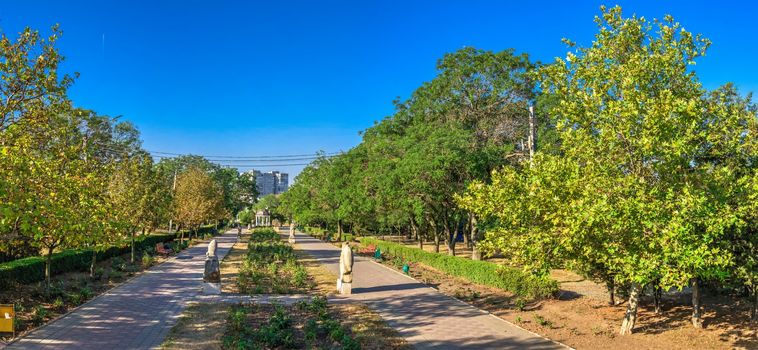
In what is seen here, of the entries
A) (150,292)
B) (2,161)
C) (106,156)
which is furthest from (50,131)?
(106,156)

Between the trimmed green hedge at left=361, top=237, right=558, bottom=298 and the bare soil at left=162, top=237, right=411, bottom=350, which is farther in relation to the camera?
the trimmed green hedge at left=361, top=237, right=558, bottom=298

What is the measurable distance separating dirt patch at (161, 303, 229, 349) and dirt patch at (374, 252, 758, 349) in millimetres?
7371

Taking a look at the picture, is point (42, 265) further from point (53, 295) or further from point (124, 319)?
point (124, 319)

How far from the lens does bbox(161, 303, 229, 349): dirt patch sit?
10.1 metres

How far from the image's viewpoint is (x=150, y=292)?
16.7 m

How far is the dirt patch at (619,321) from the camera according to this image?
10703mm

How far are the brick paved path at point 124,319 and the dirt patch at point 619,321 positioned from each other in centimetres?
880

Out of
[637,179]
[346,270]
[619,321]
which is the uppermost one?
[637,179]

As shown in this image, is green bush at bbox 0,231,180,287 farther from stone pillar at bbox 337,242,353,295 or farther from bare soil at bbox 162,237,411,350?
stone pillar at bbox 337,242,353,295

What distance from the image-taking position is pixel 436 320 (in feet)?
43.2

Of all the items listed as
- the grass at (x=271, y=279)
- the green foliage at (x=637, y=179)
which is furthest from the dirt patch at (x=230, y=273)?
the green foliage at (x=637, y=179)

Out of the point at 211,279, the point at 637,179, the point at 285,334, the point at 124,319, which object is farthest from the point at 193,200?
the point at 637,179

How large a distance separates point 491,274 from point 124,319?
39.6ft

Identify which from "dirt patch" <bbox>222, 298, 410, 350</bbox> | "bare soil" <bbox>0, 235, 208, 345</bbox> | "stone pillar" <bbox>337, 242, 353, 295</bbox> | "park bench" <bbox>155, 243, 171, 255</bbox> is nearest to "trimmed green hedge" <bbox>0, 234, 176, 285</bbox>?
"bare soil" <bbox>0, 235, 208, 345</bbox>
